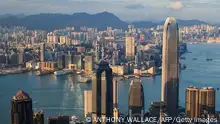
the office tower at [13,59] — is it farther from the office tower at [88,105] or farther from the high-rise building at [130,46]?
the office tower at [88,105]

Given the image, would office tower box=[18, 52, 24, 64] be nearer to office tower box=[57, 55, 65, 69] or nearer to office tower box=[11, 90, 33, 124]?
office tower box=[57, 55, 65, 69]

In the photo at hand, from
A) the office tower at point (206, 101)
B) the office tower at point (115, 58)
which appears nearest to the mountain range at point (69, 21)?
the office tower at point (115, 58)

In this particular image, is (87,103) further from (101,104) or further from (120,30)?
(120,30)

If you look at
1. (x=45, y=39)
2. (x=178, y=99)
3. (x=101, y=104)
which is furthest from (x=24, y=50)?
(x=101, y=104)

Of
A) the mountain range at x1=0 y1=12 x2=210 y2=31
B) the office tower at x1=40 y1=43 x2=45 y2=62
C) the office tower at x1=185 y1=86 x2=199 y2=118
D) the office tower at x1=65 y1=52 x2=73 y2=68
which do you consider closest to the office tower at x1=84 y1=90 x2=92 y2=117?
the office tower at x1=185 y1=86 x2=199 y2=118

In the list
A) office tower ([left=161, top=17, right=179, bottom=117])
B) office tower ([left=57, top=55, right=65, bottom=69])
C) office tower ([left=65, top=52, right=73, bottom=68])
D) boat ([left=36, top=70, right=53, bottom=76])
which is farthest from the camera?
office tower ([left=65, top=52, right=73, bottom=68])

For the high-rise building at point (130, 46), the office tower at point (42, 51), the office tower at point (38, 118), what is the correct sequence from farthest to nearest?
the high-rise building at point (130, 46) < the office tower at point (42, 51) < the office tower at point (38, 118)
